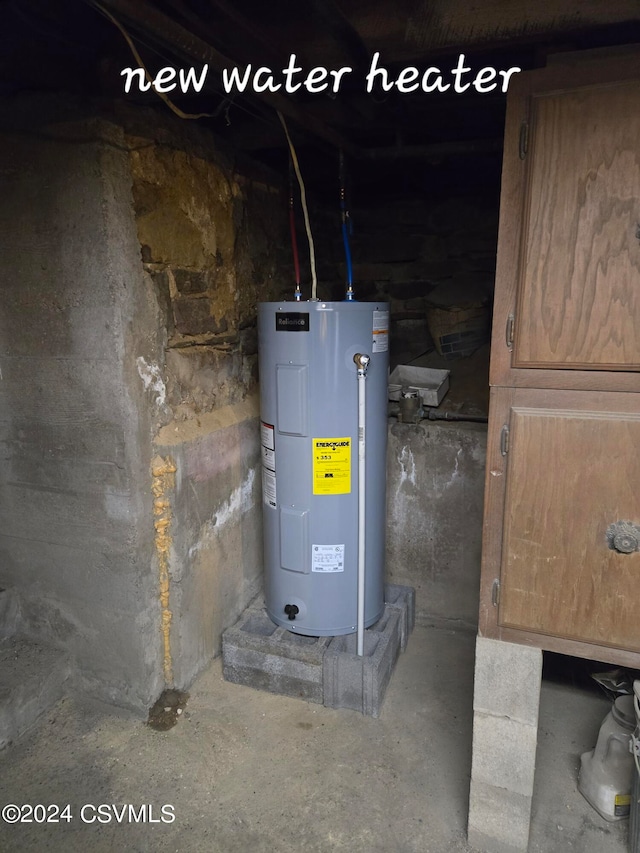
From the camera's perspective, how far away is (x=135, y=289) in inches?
70.1

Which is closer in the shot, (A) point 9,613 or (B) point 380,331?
(B) point 380,331

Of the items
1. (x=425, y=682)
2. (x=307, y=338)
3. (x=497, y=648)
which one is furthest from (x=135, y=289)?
(x=425, y=682)

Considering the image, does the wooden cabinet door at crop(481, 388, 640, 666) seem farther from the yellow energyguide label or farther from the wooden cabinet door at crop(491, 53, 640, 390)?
the yellow energyguide label

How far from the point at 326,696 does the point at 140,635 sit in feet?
2.28

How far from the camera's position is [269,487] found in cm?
212

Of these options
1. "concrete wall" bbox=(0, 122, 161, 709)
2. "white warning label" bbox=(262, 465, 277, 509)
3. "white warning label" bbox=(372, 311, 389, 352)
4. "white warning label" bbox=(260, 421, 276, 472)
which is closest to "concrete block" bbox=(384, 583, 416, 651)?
"white warning label" bbox=(262, 465, 277, 509)

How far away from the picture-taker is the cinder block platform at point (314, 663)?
2.00 meters

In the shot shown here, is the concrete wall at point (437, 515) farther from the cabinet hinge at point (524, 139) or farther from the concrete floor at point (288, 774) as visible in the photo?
the cabinet hinge at point (524, 139)

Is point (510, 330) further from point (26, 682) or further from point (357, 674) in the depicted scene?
point (26, 682)

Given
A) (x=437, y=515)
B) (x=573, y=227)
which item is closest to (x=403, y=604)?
(x=437, y=515)

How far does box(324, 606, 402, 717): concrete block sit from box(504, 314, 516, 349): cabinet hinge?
126 centimetres

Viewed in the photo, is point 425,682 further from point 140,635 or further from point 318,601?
point 140,635

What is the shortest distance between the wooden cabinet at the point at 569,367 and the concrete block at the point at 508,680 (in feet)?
0.17

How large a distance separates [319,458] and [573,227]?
3.60 feet
